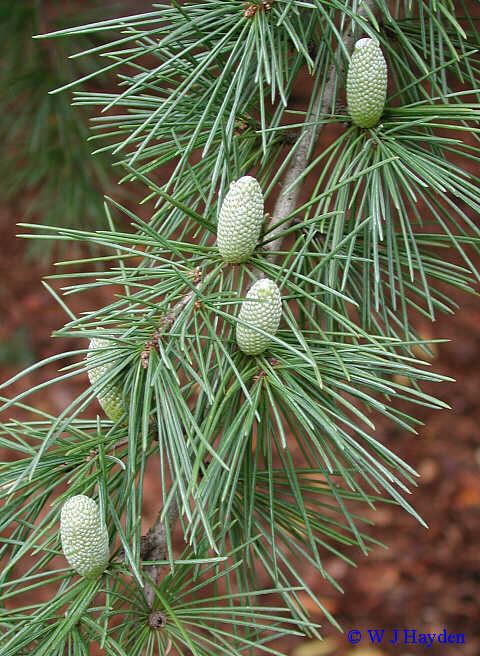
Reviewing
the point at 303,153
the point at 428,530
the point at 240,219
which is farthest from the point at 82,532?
the point at 428,530

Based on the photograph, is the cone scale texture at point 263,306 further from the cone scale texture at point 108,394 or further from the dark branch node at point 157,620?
the dark branch node at point 157,620

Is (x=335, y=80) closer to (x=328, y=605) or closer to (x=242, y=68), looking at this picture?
(x=242, y=68)

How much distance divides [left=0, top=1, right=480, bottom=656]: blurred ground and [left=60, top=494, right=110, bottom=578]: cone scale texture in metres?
1.26

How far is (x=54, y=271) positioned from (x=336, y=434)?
2.05m

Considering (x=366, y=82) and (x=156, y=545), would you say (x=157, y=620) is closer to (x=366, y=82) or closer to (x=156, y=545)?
(x=156, y=545)

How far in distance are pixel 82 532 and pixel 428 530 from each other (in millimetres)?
1403

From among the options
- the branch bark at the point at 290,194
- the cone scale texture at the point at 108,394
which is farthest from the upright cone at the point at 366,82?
the cone scale texture at the point at 108,394

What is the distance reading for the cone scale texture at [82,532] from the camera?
0.46 meters

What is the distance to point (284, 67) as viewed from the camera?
2.09ft

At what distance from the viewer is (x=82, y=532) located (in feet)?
1.51

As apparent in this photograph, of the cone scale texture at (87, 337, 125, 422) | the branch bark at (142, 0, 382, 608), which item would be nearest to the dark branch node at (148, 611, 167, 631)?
the branch bark at (142, 0, 382, 608)

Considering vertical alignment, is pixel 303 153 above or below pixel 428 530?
above

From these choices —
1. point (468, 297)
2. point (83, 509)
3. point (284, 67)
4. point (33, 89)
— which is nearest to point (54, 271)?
point (33, 89)

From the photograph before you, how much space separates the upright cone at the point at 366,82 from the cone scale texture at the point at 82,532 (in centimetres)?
35
